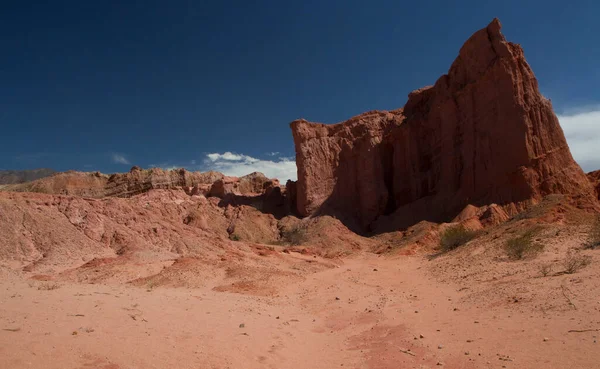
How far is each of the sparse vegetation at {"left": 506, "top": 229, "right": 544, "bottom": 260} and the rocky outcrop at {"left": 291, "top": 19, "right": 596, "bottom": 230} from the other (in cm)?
1058

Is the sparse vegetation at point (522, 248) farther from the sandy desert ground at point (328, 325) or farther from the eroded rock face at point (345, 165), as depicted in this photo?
the eroded rock face at point (345, 165)

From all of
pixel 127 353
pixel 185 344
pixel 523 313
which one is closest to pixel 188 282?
pixel 185 344

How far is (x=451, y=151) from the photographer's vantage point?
35375 millimetres

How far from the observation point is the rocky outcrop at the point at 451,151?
94.5ft

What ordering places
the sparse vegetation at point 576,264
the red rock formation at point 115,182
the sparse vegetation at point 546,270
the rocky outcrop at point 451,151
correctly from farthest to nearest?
the red rock formation at point 115,182
the rocky outcrop at point 451,151
the sparse vegetation at point 546,270
the sparse vegetation at point 576,264

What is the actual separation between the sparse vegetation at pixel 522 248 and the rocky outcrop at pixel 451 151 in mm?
10581

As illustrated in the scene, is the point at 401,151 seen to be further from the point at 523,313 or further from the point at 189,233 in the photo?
the point at 523,313

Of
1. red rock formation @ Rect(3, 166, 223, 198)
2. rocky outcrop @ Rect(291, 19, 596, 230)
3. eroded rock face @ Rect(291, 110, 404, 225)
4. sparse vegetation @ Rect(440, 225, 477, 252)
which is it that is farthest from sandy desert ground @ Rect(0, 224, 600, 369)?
red rock formation @ Rect(3, 166, 223, 198)

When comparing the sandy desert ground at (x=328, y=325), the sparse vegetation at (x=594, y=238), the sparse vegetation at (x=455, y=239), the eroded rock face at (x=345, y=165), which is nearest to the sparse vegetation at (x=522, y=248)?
the sandy desert ground at (x=328, y=325)

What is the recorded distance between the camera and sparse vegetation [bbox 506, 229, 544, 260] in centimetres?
1385

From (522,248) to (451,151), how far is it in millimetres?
22281

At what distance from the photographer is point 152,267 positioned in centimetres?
1725

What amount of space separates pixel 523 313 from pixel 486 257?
28.4ft

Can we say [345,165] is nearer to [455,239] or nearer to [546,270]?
[455,239]
